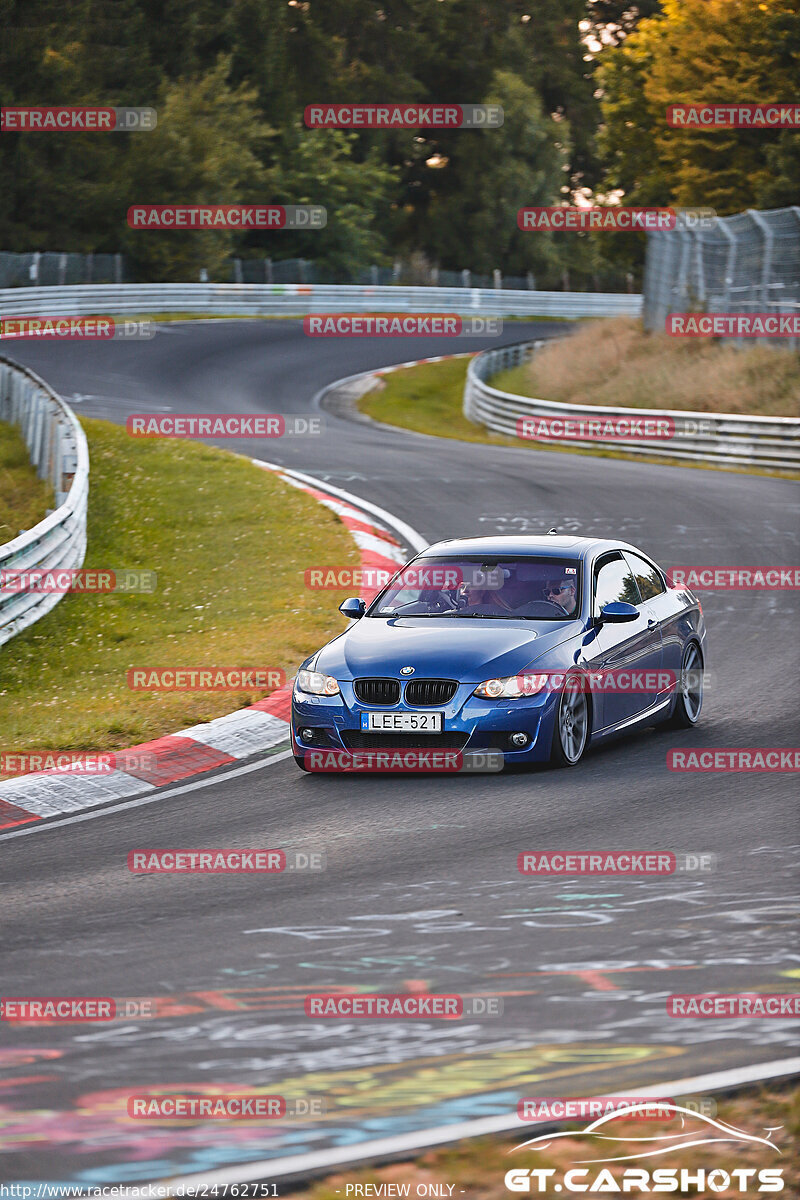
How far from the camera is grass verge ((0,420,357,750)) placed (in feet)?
39.2

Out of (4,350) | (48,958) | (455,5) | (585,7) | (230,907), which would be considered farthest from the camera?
(585,7)

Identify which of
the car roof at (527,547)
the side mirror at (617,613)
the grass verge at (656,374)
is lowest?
the side mirror at (617,613)

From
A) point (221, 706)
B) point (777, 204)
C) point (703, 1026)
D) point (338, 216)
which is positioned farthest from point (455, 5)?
point (703, 1026)

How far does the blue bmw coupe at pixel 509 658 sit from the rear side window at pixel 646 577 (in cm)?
2

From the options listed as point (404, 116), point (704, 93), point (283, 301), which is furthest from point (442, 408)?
point (404, 116)

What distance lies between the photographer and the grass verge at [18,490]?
19.0 metres

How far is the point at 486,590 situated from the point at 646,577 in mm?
1565

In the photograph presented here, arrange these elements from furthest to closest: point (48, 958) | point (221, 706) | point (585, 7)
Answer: point (585, 7) → point (221, 706) → point (48, 958)

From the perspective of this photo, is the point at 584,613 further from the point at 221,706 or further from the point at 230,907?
the point at 230,907

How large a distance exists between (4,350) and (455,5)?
52.3 meters

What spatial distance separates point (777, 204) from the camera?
1662 inches

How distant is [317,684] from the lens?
401 inches

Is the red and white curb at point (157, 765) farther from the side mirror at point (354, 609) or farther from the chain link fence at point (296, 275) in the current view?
the chain link fence at point (296, 275)

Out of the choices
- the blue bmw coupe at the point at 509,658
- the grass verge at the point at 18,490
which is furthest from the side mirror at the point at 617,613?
the grass verge at the point at 18,490
